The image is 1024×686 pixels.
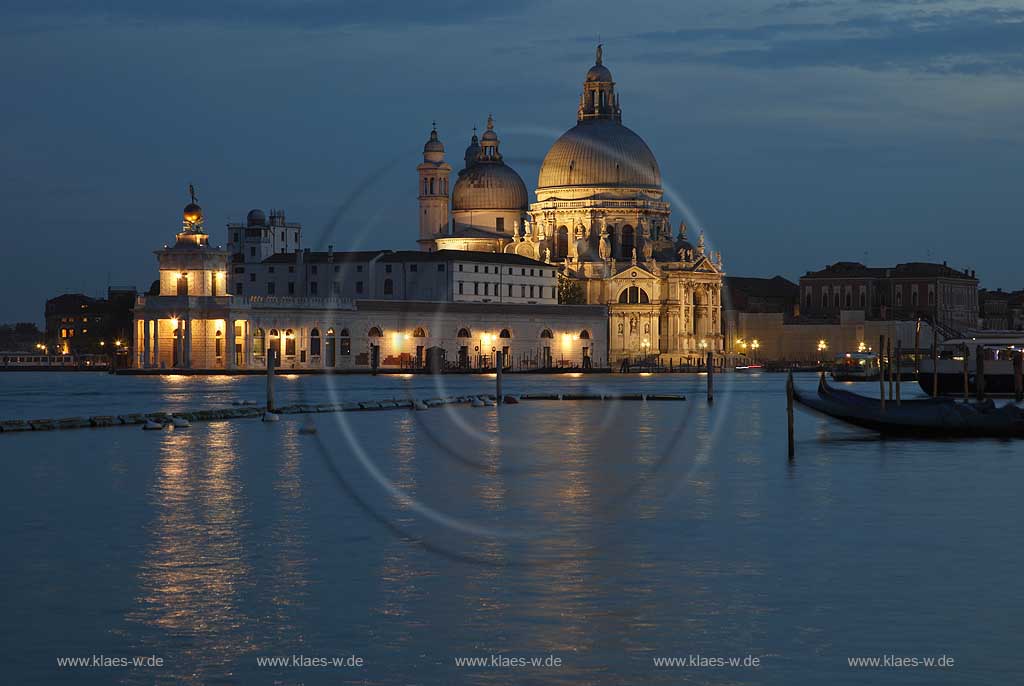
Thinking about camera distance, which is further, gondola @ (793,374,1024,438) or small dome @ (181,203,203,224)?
small dome @ (181,203,203,224)

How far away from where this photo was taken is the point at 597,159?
139 m

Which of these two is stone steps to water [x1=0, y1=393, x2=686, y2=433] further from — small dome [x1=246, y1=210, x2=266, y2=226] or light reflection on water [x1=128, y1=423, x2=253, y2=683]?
small dome [x1=246, y1=210, x2=266, y2=226]

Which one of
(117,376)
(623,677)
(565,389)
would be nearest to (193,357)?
(117,376)

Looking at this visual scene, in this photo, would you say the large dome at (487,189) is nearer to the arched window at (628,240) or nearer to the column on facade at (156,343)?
the arched window at (628,240)

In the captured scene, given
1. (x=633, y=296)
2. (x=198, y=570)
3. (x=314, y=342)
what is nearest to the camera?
(x=198, y=570)

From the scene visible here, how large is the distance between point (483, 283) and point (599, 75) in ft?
89.6

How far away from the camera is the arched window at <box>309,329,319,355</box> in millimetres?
113812

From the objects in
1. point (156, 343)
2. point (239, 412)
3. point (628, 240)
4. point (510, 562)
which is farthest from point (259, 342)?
point (510, 562)

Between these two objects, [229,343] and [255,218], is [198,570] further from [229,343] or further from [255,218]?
[255,218]

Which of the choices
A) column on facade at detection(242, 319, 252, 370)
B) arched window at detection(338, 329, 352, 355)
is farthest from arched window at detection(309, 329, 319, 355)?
column on facade at detection(242, 319, 252, 370)

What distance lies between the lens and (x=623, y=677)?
47.1ft

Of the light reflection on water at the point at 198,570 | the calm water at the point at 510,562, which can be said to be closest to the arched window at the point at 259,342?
the calm water at the point at 510,562

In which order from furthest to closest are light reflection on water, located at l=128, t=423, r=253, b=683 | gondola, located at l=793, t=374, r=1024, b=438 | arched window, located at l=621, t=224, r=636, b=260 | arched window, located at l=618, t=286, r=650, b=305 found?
arched window, located at l=621, t=224, r=636, b=260, arched window, located at l=618, t=286, r=650, b=305, gondola, located at l=793, t=374, r=1024, b=438, light reflection on water, located at l=128, t=423, r=253, b=683

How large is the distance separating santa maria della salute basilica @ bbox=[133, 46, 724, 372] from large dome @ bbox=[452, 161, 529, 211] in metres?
0.12
